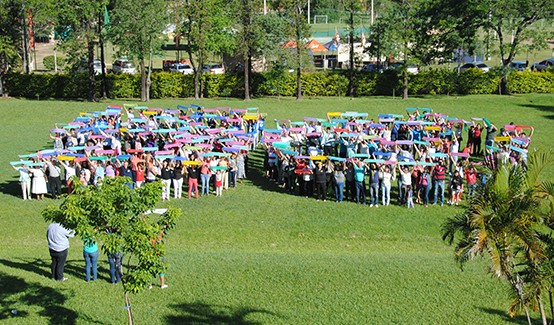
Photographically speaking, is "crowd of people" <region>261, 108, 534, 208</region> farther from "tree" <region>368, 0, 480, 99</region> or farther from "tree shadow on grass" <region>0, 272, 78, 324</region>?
"tree" <region>368, 0, 480, 99</region>

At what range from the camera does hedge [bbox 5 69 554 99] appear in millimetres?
46281

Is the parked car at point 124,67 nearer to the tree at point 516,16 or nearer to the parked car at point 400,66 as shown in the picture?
the parked car at point 400,66

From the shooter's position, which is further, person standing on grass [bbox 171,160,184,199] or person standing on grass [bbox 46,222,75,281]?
person standing on grass [bbox 171,160,184,199]

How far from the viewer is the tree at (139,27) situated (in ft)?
144

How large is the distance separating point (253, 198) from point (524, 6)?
28.4 meters

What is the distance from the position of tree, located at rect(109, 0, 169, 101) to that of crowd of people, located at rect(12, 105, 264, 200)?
16081 mm

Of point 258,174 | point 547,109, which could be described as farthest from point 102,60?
point 547,109

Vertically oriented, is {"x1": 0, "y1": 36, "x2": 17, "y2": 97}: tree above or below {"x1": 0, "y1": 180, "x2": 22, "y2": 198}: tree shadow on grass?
above

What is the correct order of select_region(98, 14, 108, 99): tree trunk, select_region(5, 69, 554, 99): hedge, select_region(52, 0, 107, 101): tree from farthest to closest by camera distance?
1. select_region(5, 69, 554, 99): hedge
2. select_region(98, 14, 108, 99): tree trunk
3. select_region(52, 0, 107, 101): tree

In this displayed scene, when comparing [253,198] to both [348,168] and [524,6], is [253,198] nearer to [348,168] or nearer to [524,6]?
[348,168]

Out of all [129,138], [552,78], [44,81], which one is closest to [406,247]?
[129,138]

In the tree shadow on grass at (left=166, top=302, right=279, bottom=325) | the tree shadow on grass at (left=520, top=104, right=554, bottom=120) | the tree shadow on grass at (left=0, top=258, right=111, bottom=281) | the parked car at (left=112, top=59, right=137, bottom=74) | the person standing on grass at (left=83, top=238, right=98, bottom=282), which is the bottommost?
the tree shadow on grass at (left=166, top=302, right=279, bottom=325)

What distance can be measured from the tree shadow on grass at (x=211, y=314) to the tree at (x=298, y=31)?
1330 inches

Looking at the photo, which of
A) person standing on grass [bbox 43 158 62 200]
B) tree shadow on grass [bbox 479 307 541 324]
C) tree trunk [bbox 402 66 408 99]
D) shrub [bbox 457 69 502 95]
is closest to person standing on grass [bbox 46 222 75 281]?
person standing on grass [bbox 43 158 62 200]
